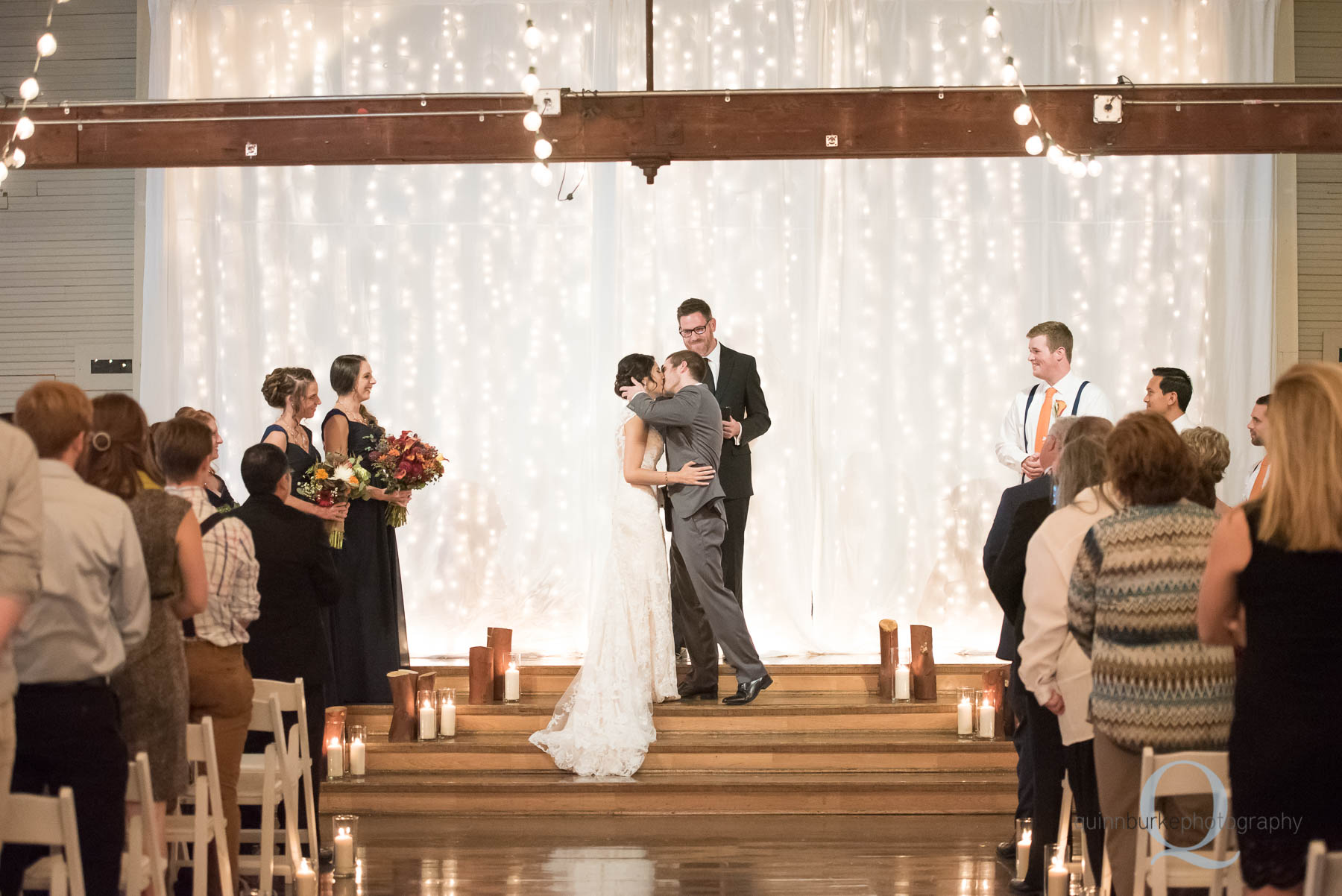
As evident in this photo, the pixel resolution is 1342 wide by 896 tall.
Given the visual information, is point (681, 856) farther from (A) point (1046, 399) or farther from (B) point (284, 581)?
(A) point (1046, 399)

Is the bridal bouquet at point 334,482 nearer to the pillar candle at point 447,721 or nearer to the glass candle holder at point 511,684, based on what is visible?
the pillar candle at point 447,721

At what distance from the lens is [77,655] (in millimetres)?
2811

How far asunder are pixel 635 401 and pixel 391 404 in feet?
8.79

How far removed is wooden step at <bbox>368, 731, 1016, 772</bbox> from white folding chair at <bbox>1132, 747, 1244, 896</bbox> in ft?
9.33

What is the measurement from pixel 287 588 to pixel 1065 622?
8.32ft

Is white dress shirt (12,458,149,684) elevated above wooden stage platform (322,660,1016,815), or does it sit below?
above

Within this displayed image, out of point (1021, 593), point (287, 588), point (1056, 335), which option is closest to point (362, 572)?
point (287, 588)

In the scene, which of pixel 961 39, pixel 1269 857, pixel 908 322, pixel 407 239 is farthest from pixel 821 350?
pixel 1269 857

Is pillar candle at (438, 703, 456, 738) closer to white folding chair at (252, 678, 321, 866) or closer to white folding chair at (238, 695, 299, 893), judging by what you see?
white folding chair at (252, 678, 321, 866)

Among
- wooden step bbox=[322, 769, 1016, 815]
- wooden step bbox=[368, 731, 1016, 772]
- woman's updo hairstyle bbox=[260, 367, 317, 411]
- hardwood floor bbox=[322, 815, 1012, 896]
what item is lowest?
hardwood floor bbox=[322, 815, 1012, 896]

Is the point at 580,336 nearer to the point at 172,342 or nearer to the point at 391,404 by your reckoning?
the point at 391,404

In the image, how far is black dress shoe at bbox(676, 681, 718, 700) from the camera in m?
6.39

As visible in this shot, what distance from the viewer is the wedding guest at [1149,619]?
10.0 feet

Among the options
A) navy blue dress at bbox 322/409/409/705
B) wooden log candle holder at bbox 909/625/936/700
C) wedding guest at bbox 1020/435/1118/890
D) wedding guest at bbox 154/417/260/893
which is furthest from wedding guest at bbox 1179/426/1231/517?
navy blue dress at bbox 322/409/409/705
